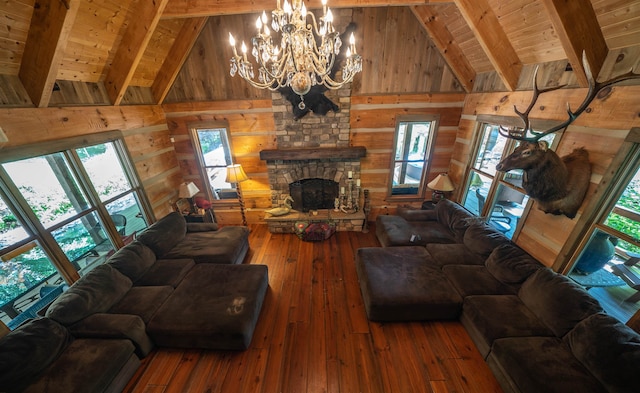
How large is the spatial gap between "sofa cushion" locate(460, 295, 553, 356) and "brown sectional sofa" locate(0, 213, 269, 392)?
7.53 feet

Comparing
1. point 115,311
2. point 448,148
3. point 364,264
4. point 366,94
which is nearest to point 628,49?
point 448,148

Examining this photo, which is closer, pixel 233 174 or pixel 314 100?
pixel 314 100

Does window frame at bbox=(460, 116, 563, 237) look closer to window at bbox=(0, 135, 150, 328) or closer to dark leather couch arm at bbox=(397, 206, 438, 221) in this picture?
dark leather couch arm at bbox=(397, 206, 438, 221)

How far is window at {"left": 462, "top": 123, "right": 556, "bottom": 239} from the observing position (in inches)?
122

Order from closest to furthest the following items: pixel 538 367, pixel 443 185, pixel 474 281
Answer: pixel 538 367
pixel 474 281
pixel 443 185

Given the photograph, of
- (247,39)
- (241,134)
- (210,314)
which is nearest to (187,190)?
(241,134)

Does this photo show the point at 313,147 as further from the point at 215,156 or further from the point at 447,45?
the point at 447,45

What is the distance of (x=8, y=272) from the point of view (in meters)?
2.06

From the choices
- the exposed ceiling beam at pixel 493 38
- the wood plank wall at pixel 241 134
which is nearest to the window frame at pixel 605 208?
the exposed ceiling beam at pixel 493 38

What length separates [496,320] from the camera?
2.03m

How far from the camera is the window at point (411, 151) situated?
13.3 ft

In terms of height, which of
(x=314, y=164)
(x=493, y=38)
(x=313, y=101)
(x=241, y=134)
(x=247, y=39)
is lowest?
(x=314, y=164)

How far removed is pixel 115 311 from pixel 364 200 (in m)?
4.04

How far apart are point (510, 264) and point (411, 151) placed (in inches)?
99.7
